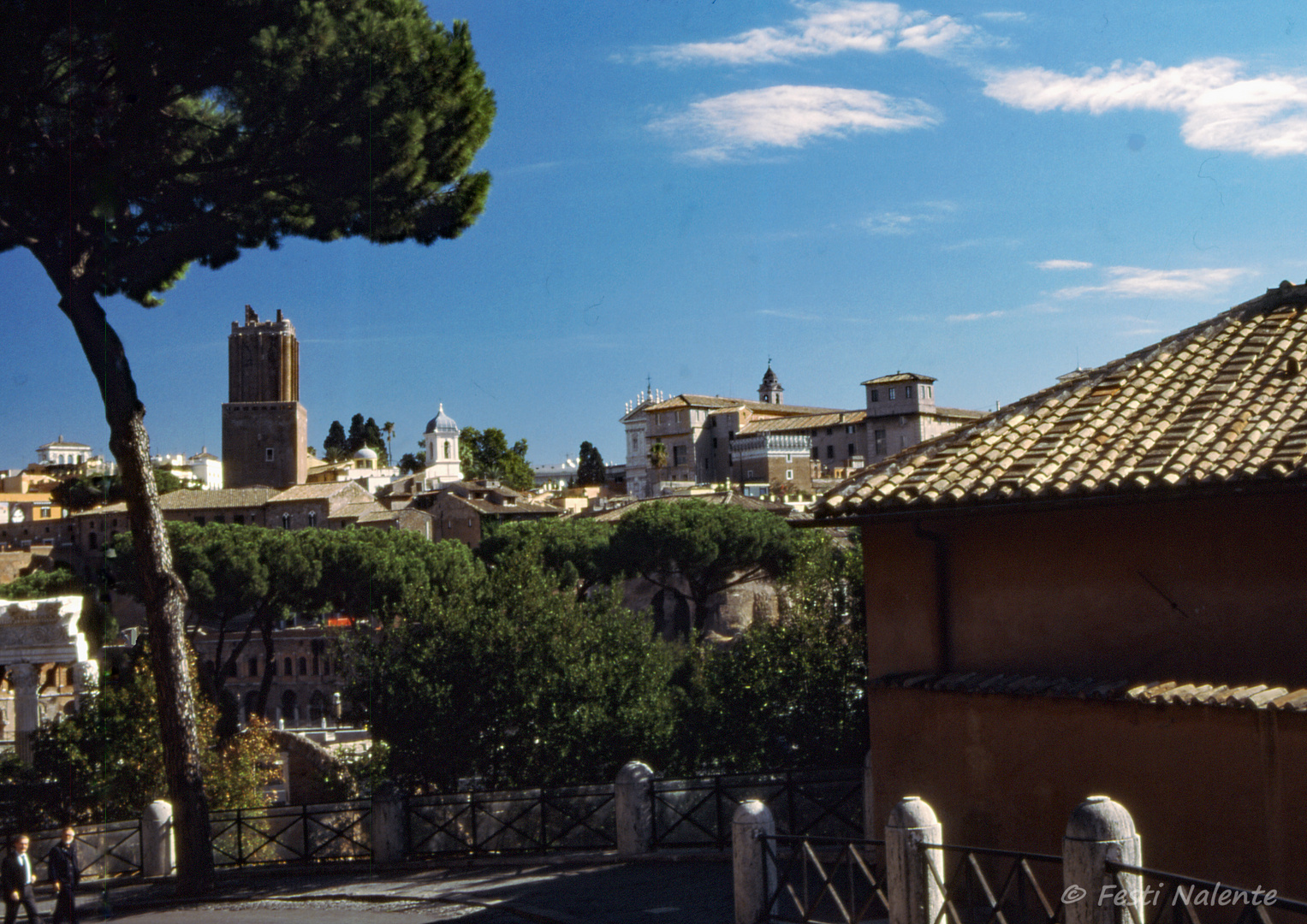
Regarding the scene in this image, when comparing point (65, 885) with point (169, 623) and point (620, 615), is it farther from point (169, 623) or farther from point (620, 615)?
point (620, 615)

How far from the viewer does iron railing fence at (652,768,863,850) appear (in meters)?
11.2

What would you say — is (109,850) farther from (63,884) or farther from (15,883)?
(63,884)

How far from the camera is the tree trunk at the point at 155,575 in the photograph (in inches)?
461

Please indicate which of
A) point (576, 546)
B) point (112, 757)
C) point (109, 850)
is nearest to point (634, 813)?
point (109, 850)

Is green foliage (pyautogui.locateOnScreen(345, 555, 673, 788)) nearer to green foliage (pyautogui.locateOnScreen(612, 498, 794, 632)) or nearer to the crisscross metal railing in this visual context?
the crisscross metal railing

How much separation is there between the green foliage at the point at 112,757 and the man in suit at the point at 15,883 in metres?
7.82

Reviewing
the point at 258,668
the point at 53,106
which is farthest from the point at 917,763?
the point at 258,668

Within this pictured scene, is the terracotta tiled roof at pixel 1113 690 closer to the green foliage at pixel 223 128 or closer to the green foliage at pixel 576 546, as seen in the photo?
the green foliage at pixel 223 128

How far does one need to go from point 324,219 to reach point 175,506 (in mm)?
64966

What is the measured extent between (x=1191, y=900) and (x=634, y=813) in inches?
251

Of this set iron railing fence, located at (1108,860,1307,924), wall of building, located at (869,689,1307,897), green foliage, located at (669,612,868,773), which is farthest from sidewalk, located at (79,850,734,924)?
green foliage, located at (669,612,868,773)

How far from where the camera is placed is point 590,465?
108625 millimetres

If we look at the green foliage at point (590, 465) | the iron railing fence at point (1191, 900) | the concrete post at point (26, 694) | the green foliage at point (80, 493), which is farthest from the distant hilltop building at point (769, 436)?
the iron railing fence at point (1191, 900)

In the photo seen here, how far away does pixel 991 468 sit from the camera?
352 inches
